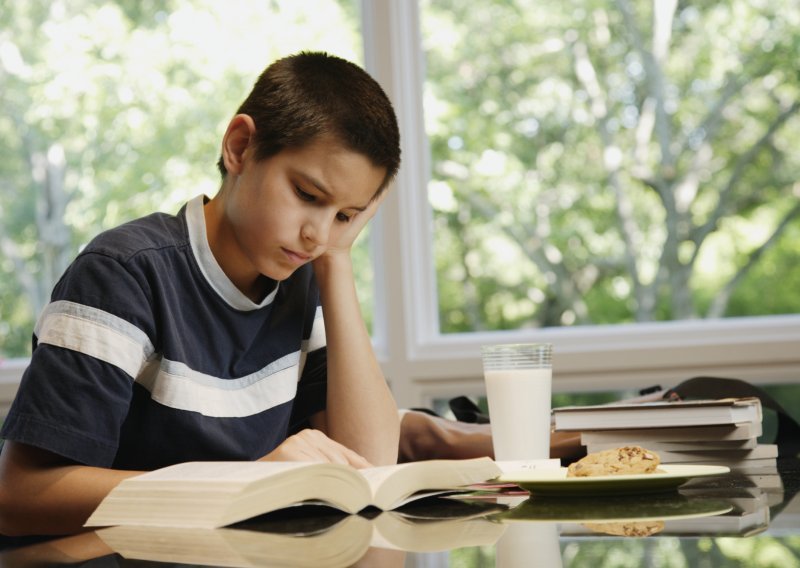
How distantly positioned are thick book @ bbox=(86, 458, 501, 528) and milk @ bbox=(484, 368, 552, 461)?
0.91 ft

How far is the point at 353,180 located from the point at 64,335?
41cm

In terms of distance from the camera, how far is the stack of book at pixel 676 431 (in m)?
1.13

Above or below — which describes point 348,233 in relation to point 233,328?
above

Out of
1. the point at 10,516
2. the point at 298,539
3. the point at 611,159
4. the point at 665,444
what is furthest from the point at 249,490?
the point at 611,159

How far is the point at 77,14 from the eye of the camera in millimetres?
3219

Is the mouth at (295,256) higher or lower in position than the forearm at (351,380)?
higher

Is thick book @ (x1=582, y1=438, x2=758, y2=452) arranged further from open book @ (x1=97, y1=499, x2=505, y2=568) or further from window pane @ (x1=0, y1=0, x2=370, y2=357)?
window pane @ (x1=0, y1=0, x2=370, y2=357)

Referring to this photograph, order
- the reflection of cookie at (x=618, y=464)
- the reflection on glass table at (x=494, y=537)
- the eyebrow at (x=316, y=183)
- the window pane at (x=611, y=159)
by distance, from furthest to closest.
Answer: the window pane at (x=611, y=159) → the eyebrow at (x=316, y=183) → the reflection of cookie at (x=618, y=464) → the reflection on glass table at (x=494, y=537)

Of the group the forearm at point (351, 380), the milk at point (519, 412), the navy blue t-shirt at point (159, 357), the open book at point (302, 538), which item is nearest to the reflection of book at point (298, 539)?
the open book at point (302, 538)

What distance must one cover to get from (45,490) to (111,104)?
7.93 feet

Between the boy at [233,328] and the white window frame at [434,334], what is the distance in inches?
53.4

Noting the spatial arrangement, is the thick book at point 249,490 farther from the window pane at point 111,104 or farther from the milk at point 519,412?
the window pane at point 111,104

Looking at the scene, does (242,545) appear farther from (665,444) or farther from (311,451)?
(665,444)

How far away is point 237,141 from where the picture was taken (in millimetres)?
1354
